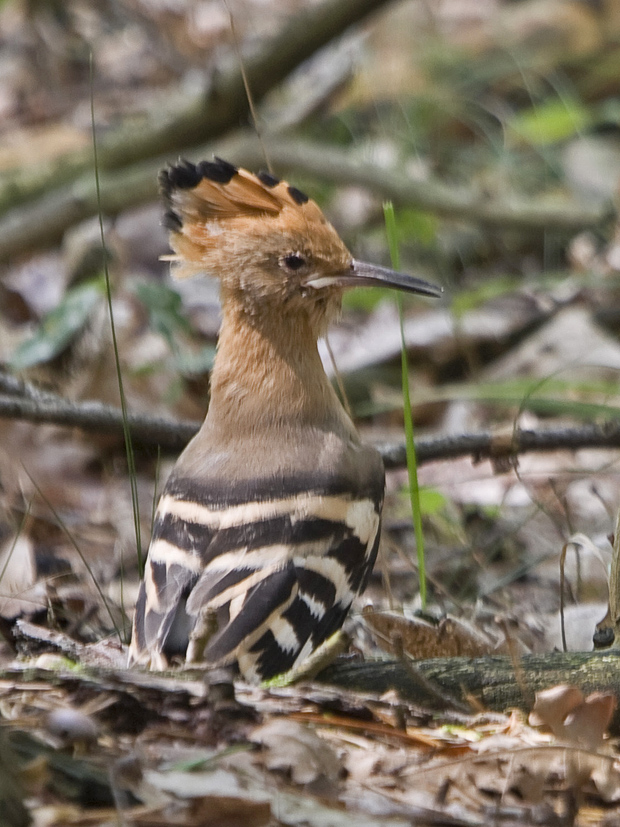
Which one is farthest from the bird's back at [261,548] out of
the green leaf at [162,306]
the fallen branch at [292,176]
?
the fallen branch at [292,176]

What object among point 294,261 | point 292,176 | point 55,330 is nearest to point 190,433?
point 294,261

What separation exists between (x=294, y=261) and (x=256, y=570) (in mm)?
879

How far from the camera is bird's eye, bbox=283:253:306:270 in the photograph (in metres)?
2.90

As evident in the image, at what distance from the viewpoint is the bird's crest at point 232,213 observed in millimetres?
2885

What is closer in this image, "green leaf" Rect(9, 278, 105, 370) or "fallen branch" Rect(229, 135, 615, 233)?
"green leaf" Rect(9, 278, 105, 370)

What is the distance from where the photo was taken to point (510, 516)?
398 cm

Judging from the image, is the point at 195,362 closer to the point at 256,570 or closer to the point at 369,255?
the point at 256,570

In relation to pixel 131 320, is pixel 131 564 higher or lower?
lower

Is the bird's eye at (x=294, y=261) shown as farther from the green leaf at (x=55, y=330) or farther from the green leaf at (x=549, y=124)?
the green leaf at (x=549, y=124)

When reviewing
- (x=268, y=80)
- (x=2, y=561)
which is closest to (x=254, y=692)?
(x=2, y=561)

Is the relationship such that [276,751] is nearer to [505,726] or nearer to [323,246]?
[505,726]

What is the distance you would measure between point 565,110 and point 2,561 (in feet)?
14.8

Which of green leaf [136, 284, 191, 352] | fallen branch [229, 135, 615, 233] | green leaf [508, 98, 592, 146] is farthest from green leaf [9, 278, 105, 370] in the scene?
green leaf [508, 98, 592, 146]

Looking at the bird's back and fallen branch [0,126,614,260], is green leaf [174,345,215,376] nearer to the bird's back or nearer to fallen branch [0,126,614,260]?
the bird's back
